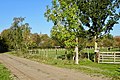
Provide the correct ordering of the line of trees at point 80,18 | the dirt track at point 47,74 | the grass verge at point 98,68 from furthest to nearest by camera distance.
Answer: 1. the line of trees at point 80,18
2. the grass verge at point 98,68
3. the dirt track at point 47,74

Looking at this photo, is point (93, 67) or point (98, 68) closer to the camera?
point (98, 68)

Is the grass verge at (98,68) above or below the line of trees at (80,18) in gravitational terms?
below

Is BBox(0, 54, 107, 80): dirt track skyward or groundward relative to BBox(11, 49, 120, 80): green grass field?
groundward

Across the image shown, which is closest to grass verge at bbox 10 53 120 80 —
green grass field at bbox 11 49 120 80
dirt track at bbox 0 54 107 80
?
green grass field at bbox 11 49 120 80

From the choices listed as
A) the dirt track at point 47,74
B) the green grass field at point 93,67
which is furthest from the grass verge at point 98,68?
the dirt track at point 47,74

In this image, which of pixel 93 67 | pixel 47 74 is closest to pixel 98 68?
pixel 93 67

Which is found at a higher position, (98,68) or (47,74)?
(98,68)

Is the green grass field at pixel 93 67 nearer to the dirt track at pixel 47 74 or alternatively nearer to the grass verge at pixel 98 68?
the grass verge at pixel 98 68

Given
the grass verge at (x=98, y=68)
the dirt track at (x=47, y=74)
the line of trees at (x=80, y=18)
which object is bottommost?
the dirt track at (x=47, y=74)

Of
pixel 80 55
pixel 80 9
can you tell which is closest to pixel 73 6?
pixel 80 9

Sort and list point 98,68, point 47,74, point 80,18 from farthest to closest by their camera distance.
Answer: point 80,18 → point 98,68 → point 47,74

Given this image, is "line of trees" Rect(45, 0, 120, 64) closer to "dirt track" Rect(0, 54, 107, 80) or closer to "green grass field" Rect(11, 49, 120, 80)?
"green grass field" Rect(11, 49, 120, 80)

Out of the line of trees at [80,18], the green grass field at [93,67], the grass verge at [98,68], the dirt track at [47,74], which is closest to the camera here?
the dirt track at [47,74]

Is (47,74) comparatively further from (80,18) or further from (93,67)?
(80,18)
